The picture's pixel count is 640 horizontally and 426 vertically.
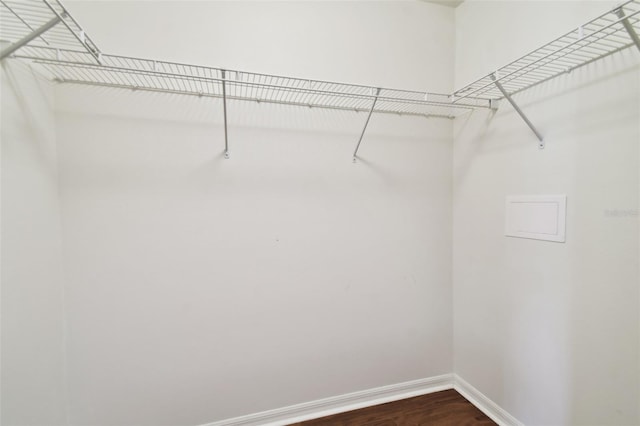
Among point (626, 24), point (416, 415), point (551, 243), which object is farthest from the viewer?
point (416, 415)

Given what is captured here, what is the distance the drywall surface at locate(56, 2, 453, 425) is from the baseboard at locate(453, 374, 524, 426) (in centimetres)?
11

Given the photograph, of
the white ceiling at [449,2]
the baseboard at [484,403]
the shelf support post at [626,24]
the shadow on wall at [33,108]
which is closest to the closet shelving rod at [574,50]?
the shelf support post at [626,24]

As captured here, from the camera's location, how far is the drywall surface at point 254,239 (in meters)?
1.26

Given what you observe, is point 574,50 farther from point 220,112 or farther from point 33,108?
point 33,108

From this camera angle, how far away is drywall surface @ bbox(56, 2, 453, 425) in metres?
1.26

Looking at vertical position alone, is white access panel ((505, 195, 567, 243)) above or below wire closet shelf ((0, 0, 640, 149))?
below

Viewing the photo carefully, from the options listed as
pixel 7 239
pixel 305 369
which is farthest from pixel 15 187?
pixel 305 369

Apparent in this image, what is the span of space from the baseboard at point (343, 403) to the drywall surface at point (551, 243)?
0.24 metres

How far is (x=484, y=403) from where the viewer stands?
1573mm

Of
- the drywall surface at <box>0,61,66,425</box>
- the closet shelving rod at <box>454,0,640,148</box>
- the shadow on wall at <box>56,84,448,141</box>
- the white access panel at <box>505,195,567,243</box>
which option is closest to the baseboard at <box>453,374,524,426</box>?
the white access panel at <box>505,195,567,243</box>

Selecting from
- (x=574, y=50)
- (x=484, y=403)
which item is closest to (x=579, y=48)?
(x=574, y=50)

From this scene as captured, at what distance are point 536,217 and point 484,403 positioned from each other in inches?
46.7

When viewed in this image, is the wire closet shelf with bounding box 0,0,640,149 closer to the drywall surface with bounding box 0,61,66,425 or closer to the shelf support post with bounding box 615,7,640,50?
the shelf support post with bounding box 615,7,640,50

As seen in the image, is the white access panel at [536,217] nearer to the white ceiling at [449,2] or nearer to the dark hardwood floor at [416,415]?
the dark hardwood floor at [416,415]
